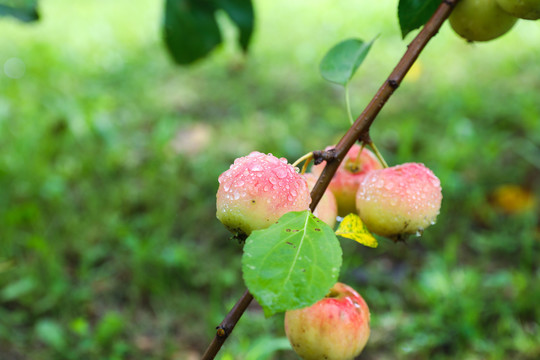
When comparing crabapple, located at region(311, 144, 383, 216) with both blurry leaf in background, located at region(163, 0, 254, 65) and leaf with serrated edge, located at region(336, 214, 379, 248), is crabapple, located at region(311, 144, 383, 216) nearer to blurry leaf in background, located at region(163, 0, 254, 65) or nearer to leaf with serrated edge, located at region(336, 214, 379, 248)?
leaf with serrated edge, located at region(336, 214, 379, 248)

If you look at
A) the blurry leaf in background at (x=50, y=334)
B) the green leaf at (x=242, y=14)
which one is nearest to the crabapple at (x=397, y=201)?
the green leaf at (x=242, y=14)

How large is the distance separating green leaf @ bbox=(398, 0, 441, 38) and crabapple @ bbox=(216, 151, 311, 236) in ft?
0.80

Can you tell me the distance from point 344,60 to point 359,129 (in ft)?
0.78

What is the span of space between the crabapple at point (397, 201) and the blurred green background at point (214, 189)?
0.88m

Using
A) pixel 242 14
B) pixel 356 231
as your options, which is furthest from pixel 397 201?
pixel 242 14

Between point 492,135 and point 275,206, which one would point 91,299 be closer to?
point 275,206

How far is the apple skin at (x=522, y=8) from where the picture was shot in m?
0.60

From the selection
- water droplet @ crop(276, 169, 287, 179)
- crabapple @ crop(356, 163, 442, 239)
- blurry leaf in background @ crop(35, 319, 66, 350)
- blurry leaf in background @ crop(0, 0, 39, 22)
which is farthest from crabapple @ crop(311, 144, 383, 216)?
blurry leaf in background @ crop(35, 319, 66, 350)

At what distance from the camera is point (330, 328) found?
2.07 ft

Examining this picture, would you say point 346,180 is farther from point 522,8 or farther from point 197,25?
point 197,25

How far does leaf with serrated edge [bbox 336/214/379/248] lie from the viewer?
58 cm

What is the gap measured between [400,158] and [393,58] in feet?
3.68

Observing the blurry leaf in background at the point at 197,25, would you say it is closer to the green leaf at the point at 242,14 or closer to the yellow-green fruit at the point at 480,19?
the green leaf at the point at 242,14

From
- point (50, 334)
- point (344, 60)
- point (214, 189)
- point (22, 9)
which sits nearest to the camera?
point (344, 60)
